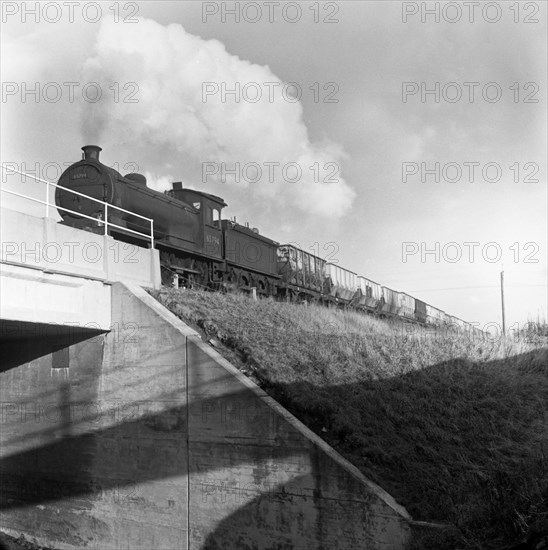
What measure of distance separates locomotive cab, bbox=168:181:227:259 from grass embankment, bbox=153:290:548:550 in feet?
14.4

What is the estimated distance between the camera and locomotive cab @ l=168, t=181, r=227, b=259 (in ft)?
58.2

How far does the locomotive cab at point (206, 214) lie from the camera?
17734mm

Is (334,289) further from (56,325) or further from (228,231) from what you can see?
(56,325)

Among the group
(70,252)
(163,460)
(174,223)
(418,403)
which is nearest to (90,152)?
(174,223)

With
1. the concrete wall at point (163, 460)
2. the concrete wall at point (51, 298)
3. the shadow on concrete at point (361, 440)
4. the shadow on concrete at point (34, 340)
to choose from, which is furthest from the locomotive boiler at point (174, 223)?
the shadow on concrete at point (361, 440)

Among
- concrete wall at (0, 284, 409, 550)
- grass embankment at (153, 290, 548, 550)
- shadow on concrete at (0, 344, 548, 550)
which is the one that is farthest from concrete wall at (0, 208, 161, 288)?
shadow on concrete at (0, 344, 548, 550)

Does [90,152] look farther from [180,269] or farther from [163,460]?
[163,460]

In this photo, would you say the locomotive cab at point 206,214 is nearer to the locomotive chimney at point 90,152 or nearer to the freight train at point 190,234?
the freight train at point 190,234

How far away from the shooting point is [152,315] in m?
10.5

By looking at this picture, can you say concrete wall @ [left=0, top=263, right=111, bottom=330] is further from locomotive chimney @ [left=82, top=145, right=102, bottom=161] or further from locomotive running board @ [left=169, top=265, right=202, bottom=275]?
locomotive chimney @ [left=82, top=145, right=102, bottom=161]

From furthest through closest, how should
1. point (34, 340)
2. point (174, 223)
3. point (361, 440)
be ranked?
point (174, 223) → point (34, 340) → point (361, 440)

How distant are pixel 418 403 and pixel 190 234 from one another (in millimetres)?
9368

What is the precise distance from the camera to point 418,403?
10414 mm

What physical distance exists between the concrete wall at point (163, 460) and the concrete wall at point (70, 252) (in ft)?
2.08
